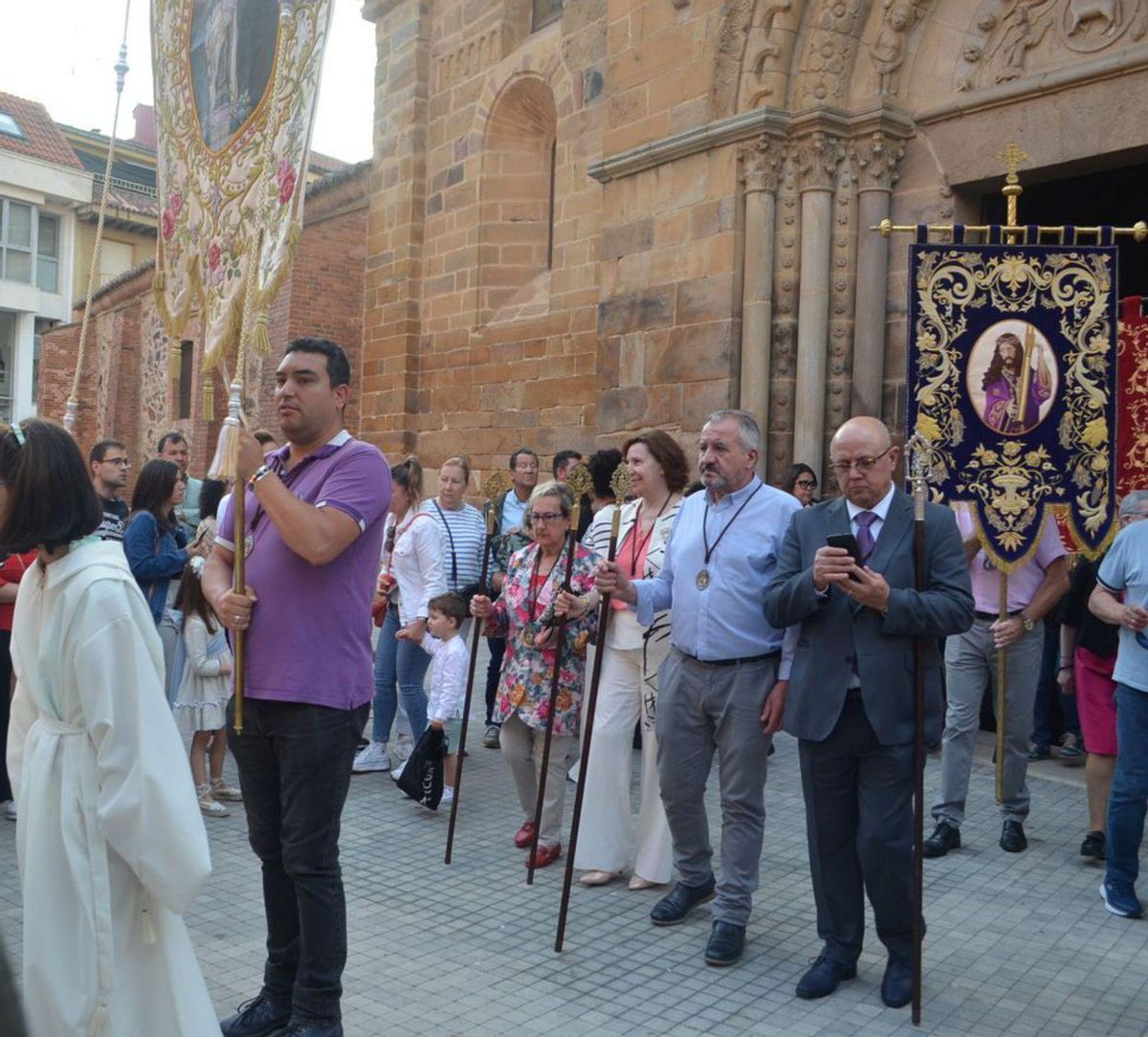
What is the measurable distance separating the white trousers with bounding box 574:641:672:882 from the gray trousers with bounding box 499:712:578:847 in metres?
0.26

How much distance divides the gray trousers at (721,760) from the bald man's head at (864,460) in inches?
32.6

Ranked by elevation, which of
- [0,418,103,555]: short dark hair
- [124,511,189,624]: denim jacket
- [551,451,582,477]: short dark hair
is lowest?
[124,511,189,624]: denim jacket

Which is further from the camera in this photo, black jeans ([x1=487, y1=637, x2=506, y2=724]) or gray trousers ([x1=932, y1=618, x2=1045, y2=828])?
black jeans ([x1=487, y1=637, x2=506, y2=724])

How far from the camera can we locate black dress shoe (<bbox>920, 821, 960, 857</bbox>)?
5.73 m

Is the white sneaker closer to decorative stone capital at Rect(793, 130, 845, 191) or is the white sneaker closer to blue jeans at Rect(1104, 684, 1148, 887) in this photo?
blue jeans at Rect(1104, 684, 1148, 887)

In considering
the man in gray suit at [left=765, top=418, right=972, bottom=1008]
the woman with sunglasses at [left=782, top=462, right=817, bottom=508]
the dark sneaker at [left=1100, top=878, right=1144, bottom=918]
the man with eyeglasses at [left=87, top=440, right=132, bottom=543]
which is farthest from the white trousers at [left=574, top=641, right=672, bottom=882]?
the woman with sunglasses at [left=782, top=462, right=817, bottom=508]

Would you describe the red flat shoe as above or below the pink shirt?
below

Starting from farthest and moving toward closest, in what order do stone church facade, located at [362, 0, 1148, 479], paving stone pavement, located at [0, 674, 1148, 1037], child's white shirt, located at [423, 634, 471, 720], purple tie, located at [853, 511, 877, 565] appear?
stone church facade, located at [362, 0, 1148, 479] < child's white shirt, located at [423, 634, 471, 720] < purple tie, located at [853, 511, 877, 565] < paving stone pavement, located at [0, 674, 1148, 1037]

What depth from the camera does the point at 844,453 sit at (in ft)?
13.9

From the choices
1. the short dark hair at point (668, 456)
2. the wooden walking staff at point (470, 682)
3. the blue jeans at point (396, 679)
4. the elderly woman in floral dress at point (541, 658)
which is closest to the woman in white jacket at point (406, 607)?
the blue jeans at point (396, 679)

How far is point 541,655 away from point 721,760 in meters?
1.24

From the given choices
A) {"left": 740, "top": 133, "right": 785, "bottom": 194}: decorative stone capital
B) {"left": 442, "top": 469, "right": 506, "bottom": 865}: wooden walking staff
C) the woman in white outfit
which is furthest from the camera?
{"left": 740, "top": 133, "right": 785, "bottom": 194}: decorative stone capital

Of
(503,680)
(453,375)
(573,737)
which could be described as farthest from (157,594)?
(453,375)

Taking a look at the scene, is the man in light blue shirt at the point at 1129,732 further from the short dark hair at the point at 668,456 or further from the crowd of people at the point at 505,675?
the short dark hair at the point at 668,456
